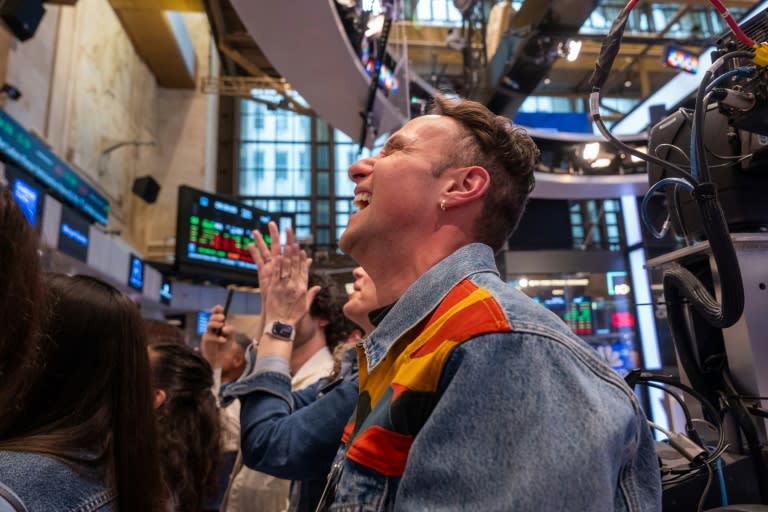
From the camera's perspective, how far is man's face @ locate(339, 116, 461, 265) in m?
1.13

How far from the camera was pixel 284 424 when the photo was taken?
1.49m

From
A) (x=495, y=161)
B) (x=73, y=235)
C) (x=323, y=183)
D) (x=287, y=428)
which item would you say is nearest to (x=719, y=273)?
(x=495, y=161)

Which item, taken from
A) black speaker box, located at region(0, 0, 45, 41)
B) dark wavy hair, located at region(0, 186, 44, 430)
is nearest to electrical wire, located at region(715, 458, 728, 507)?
dark wavy hair, located at region(0, 186, 44, 430)

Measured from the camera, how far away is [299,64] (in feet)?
16.9

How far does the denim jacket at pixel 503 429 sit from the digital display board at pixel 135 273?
28.8 feet

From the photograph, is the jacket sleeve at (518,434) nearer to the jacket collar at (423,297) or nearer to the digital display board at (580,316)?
the jacket collar at (423,297)

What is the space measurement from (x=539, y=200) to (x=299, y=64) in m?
5.41

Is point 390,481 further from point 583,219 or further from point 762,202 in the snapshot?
point 583,219

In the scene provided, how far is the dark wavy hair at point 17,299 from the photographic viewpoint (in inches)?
35.4

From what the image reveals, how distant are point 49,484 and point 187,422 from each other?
1.25m

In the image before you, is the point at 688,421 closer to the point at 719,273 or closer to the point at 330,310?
the point at 719,273

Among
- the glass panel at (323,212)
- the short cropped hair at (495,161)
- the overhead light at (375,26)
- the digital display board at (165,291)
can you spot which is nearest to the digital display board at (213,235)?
the digital display board at (165,291)

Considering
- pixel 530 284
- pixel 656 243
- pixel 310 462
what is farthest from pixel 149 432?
pixel 530 284

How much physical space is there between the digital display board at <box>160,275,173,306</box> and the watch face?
9368 millimetres
